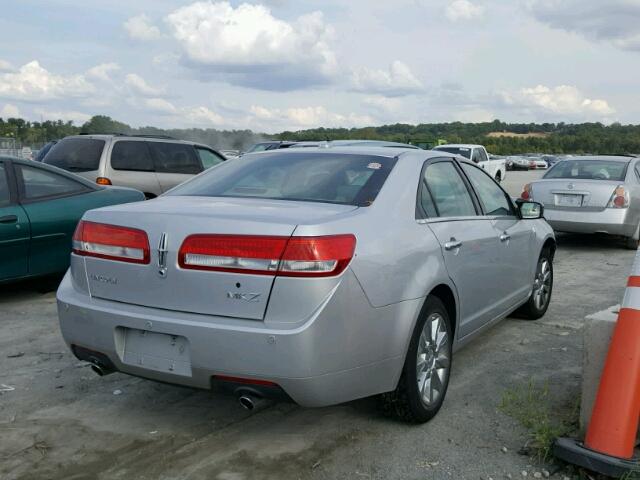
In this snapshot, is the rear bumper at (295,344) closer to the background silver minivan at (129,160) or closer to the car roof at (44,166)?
the car roof at (44,166)

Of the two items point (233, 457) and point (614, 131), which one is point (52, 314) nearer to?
point (233, 457)

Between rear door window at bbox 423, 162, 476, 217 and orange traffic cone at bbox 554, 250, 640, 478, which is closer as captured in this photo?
orange traffic cone at bbox 554, 250, 640, 478

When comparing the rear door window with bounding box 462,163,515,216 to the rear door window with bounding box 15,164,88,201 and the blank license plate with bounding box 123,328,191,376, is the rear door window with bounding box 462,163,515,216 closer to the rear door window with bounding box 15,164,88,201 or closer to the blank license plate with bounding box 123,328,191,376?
the blank license plate with bounding box 123,328,191,376

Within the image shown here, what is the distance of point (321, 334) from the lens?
301 centimetres

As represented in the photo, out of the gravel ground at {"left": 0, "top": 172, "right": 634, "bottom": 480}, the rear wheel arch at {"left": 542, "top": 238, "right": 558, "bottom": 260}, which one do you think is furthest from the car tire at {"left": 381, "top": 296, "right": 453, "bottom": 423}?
the rear wheel arch at {"left": 542, "top": 238, "right": 558, "bottom": 260}

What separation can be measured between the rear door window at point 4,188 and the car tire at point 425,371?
4.49 m

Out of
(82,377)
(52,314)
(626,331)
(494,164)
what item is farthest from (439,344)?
(494,164)

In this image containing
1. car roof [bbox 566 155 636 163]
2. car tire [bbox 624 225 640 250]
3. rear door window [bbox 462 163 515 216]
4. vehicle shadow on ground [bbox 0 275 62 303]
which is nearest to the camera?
rear door window [bbox 462 163 515 216]

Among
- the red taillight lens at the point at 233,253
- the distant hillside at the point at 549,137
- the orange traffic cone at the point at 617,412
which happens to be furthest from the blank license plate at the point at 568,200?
the distant hillside at the point at 549,137

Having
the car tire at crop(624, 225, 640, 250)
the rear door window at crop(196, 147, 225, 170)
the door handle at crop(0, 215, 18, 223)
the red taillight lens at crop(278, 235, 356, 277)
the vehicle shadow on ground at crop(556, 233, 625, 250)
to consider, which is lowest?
the vehicle shadow on ground at crop(556, 233, 625, 250)

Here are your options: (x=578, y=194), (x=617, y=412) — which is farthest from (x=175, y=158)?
(x=617, y=412)

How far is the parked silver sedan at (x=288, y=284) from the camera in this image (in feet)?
9.93

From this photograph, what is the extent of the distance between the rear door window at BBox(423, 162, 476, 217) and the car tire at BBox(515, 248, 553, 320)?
1.61 meters

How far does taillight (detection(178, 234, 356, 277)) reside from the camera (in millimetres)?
3020
